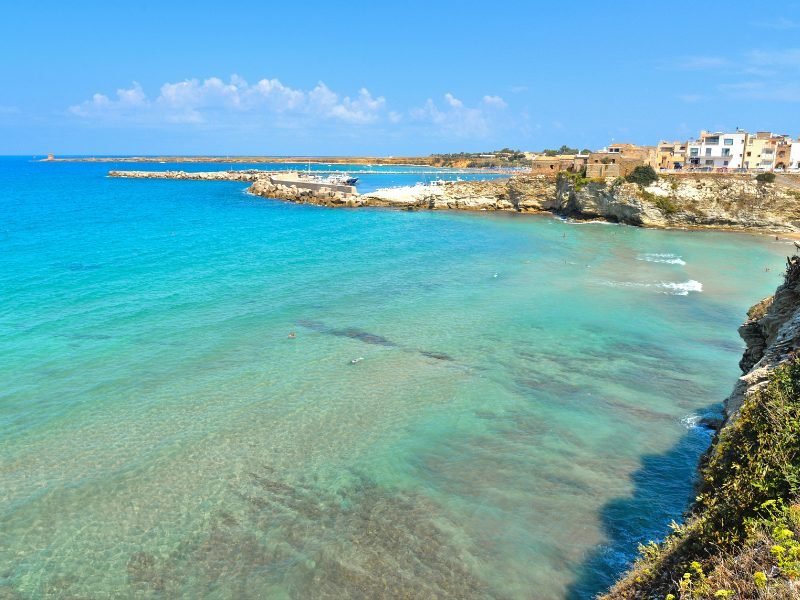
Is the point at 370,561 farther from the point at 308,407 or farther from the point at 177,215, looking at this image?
the point at 177,215

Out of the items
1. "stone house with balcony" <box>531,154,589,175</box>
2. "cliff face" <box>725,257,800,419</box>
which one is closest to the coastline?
"stone house with balcony" <box>531,154,589,175</box>

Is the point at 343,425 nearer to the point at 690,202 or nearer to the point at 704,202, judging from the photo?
the point at 690,202

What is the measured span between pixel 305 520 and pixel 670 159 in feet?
288

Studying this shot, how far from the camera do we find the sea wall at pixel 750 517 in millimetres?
5504

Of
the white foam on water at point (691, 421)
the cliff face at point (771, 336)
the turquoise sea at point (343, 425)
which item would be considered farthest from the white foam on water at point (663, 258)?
the white foam on water at point (691, 421)

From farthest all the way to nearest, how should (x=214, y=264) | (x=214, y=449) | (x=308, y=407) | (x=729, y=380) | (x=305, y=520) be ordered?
(x=214, y=264) < (x=729, y=380) < (x=308, y=407) < (x=214, y=449) < (x=305, y=520)

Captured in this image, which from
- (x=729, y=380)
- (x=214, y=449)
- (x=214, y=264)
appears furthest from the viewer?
(x=214, y=264)

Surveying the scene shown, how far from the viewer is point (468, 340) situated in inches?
Answer: 866

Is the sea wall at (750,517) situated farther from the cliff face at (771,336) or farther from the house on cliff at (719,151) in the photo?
the house on cliff at (719,151)

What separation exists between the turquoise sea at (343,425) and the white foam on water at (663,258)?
5.73 meters

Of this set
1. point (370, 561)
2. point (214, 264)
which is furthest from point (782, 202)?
point (370, 561)

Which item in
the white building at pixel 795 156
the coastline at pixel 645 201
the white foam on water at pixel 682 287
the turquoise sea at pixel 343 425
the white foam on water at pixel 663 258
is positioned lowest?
the turquoise sea at pixel 343 425

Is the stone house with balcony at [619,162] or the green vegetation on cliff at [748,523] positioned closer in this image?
the green vegetation on cliff at [748,523]

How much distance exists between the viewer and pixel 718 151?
79.9 meters
